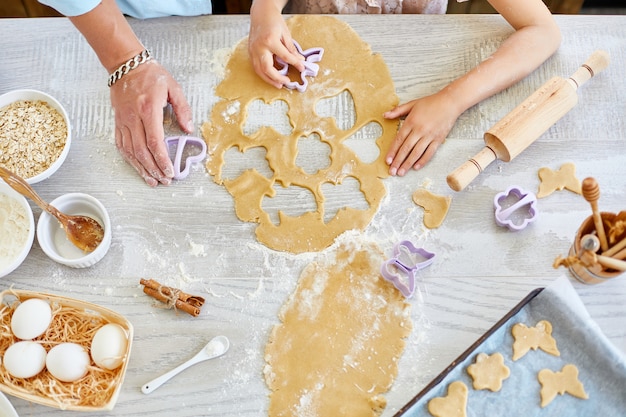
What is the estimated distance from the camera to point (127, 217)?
1.04 m

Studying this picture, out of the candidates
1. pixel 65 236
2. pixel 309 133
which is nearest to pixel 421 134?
pixel 309 133

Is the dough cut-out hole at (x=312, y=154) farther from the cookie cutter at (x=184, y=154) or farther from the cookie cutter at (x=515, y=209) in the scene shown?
the cookie cutter at (x=515, y=209)

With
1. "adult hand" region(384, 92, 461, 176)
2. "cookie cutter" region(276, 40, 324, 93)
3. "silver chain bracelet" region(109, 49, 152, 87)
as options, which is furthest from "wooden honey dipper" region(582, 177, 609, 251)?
"silver chain bracelet" region(109, 49, 152, 87)

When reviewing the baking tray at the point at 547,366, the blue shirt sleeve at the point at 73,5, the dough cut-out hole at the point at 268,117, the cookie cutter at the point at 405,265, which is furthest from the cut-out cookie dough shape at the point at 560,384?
the blue shirt sleeve at the point at 73,5

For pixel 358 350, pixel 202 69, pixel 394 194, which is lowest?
pixel 358 350

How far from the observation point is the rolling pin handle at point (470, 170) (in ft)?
3.23

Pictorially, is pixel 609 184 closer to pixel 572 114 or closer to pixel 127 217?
pixel 572 114

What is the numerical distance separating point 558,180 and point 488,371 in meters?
0.37

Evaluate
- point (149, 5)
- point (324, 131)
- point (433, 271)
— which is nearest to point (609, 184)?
point (433, 271)

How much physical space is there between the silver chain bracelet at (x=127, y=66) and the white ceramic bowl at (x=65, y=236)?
23 cm

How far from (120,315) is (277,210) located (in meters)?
0.31

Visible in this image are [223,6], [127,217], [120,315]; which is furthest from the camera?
[223,6]

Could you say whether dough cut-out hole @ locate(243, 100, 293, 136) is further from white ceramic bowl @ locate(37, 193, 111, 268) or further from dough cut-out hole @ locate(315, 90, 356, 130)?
white ceramic bowl @ locate(37, 193, 111, 268)

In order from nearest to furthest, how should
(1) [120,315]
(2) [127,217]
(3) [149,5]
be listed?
(1) [120,315] < (2) [127,217] < (3) [149,5]
